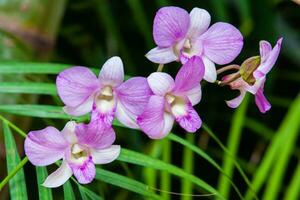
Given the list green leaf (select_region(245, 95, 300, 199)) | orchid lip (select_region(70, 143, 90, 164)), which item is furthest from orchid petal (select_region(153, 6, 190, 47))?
green leaf (select_region(245, 95, 300, 199))

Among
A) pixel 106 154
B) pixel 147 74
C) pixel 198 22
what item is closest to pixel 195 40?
pixel 198 22

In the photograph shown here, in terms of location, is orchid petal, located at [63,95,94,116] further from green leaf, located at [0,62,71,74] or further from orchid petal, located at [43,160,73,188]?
green leaf, located at [0,62,71,74]

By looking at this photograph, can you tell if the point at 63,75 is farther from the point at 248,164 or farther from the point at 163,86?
the point at 248,164

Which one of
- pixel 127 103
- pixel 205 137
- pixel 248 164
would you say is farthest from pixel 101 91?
pixel 248 164

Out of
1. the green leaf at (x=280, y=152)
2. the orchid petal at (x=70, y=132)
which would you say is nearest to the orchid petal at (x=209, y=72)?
the orchid petal at (x=70, y=132)

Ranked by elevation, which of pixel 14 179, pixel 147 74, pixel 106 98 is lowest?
pixel 147 74

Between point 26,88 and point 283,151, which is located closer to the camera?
point 26,88

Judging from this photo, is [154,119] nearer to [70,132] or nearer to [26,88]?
[70,132]
